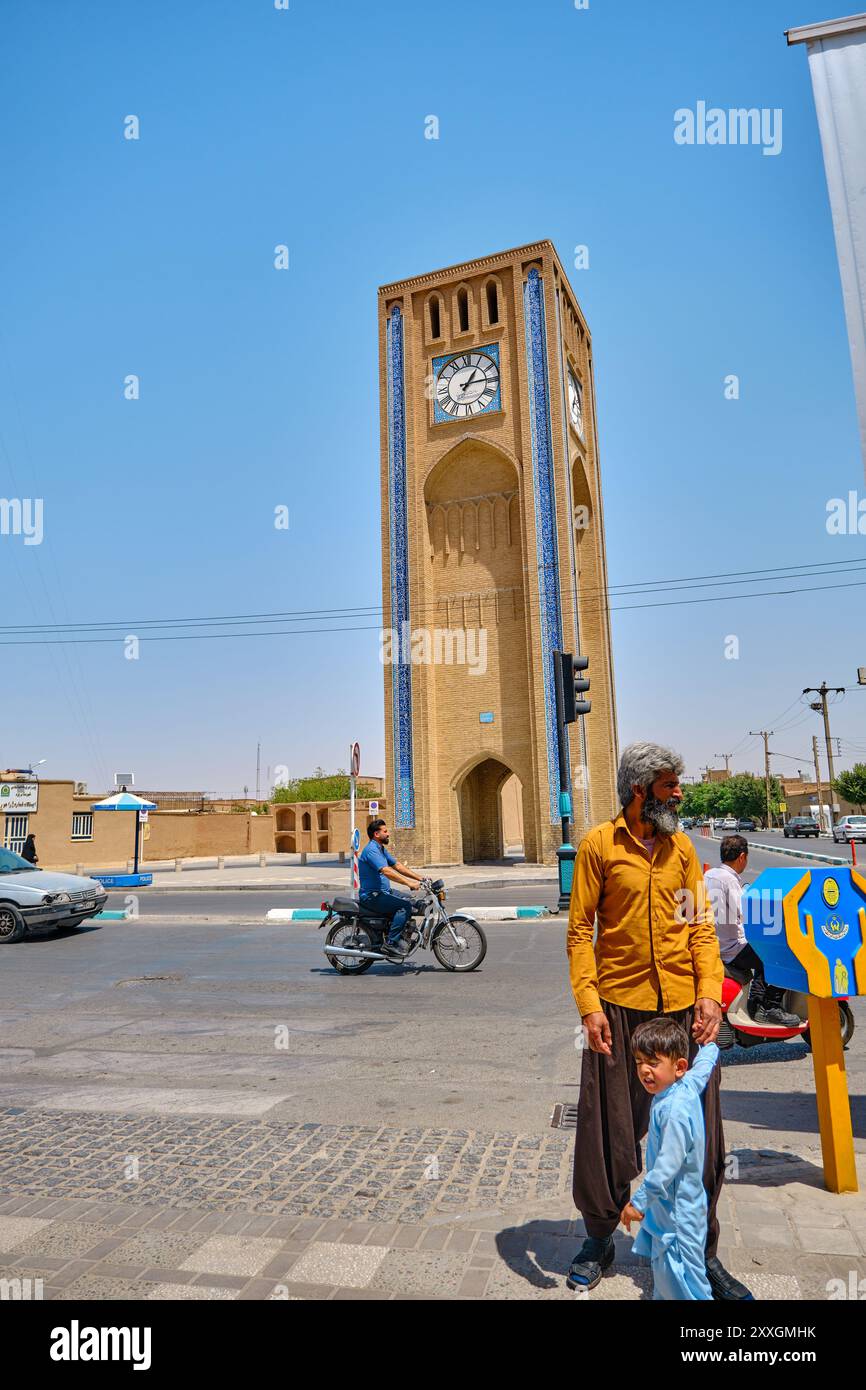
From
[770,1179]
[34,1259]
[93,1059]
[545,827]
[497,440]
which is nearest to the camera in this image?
[34,1259]

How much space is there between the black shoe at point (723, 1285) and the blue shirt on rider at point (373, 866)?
6.37 m

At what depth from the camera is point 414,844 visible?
1158 inches

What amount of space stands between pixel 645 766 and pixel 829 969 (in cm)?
156

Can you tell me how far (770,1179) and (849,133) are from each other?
461cm

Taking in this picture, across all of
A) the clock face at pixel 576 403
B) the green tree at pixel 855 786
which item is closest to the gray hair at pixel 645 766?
the clock face at pixel 576 403

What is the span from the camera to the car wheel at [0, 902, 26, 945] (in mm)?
12453

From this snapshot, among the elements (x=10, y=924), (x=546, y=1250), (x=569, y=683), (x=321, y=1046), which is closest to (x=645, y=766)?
(x=546, y=1250)

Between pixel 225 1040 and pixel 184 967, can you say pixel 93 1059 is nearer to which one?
pixel 225 1040

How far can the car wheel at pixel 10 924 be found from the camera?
40.9 feet

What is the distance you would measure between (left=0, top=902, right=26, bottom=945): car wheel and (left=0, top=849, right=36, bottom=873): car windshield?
0.92 meters

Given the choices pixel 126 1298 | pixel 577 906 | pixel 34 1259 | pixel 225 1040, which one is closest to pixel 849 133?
pixel 577 906

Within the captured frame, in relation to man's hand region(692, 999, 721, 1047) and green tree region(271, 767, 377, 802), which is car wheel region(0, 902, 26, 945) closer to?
man's hand region(692, 999, 721, 1047)

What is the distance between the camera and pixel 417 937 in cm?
939

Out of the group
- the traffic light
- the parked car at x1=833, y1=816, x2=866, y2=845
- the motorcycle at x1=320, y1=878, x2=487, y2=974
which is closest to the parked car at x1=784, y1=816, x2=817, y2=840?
the parked car at x1=833, y1=816, x2=866, y2=845
